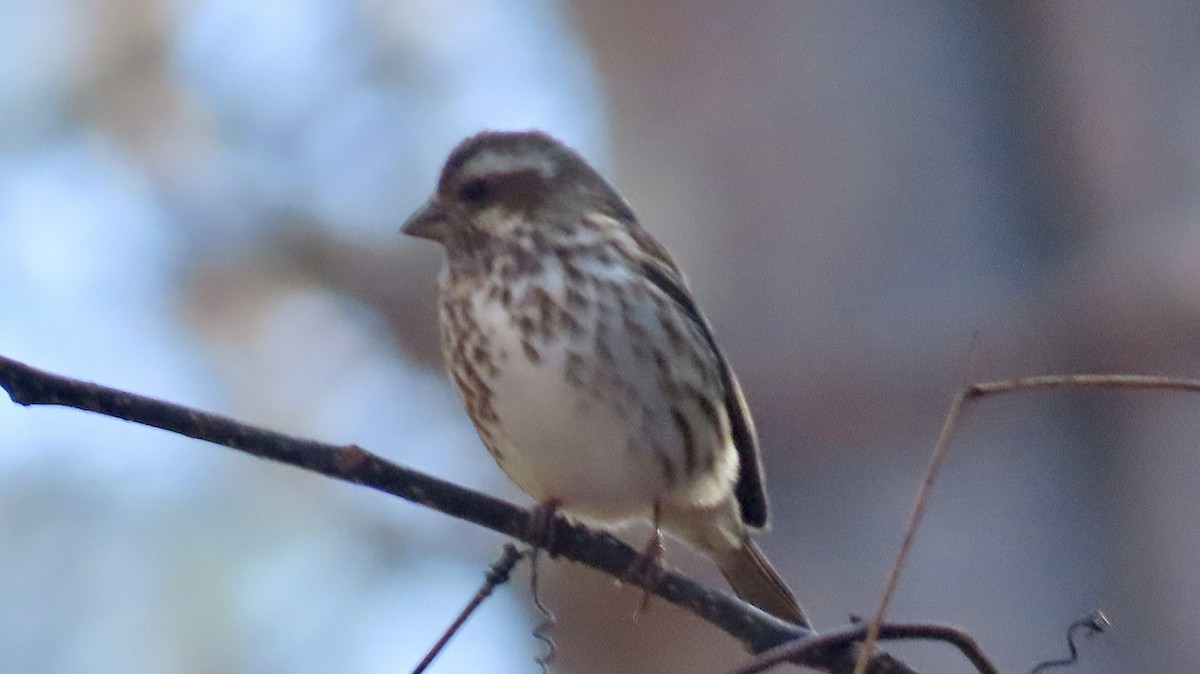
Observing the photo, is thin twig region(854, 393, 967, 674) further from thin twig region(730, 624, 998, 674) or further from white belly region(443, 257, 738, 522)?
white belly region(443, 257, 738, 522)

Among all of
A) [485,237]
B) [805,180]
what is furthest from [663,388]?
[805,180]

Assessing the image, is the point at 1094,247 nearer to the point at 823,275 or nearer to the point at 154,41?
the point at 823,275

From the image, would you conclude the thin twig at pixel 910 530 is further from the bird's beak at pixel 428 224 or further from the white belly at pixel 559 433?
the bird's beak at pixel 428 224

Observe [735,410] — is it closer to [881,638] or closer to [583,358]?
[583,358]

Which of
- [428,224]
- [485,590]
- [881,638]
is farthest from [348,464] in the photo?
[428,224]

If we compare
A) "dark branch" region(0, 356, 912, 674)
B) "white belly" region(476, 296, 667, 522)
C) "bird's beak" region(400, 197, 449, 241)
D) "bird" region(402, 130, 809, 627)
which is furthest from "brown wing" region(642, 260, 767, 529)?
"dark branch" region(0, 356, 912, 674)
